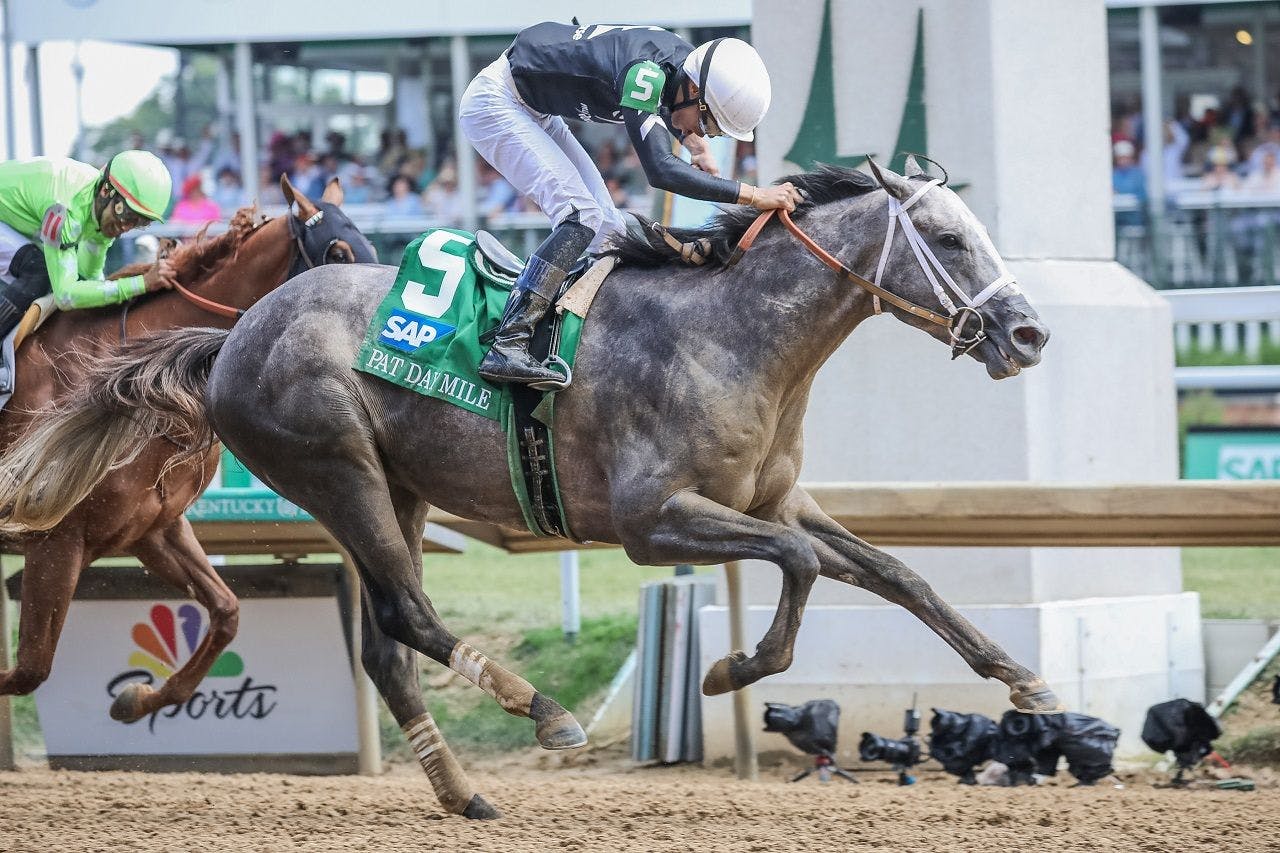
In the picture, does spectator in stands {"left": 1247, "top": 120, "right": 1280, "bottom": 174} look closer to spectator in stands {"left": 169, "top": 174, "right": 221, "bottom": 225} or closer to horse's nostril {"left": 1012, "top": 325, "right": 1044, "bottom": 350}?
spectator in stands {"left": 169, "top": 174, "right": 221, "bottom": 225}

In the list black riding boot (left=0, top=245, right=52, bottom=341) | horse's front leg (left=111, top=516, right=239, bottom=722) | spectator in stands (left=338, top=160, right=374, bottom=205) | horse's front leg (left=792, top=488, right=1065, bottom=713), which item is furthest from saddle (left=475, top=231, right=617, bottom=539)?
spectator in stands (left=338, top=160, right=374, bottom=205)

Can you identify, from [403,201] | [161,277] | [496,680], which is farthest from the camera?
[403,201]

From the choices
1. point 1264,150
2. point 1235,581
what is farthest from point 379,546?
point 1264,150

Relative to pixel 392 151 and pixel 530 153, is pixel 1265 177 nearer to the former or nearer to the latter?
pixel 392 151

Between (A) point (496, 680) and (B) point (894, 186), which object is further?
(A) point (496, 680)

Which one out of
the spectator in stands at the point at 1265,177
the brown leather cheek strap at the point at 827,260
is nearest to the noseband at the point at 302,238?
the brown leather cheek strap at the point at 827,260

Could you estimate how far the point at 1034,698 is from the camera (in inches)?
182

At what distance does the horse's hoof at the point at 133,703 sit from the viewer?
6.44 meters

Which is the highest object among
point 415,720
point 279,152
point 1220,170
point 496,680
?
point 279,152

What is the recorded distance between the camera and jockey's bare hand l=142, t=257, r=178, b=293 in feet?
20.5

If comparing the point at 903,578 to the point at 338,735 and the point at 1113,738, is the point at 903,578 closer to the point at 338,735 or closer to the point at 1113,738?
the point at 1113,738

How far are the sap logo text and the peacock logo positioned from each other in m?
2.69

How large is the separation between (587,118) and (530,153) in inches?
8.0

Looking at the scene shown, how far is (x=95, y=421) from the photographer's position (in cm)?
555
